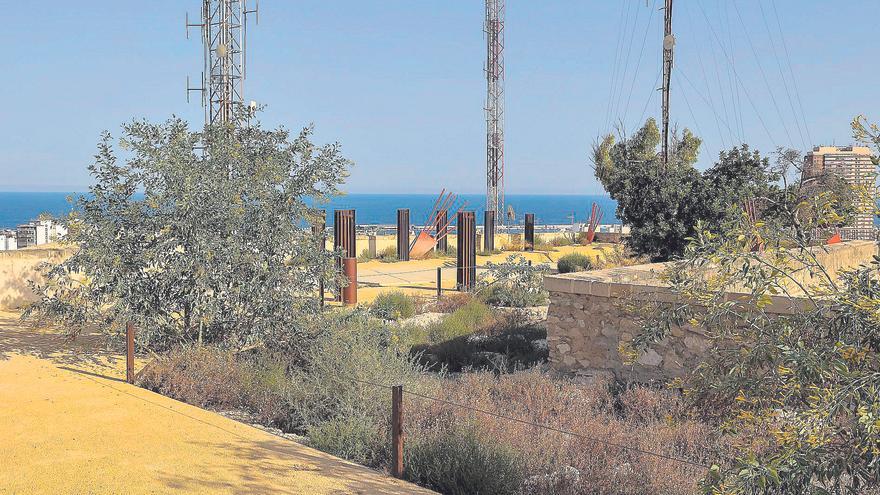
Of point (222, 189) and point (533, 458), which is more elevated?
point (222, 189)

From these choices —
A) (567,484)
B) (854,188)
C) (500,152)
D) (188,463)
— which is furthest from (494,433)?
(500,152)

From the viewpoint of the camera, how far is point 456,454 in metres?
6.37

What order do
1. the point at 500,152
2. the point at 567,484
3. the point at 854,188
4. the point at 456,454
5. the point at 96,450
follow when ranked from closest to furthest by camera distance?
1. the point at 854,188
2. the point at 567,484
3. the point at 456,454
4. the point at 96,450
5. the point at 500,152

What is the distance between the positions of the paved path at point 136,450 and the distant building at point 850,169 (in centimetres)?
377

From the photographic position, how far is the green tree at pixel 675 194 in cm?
1706

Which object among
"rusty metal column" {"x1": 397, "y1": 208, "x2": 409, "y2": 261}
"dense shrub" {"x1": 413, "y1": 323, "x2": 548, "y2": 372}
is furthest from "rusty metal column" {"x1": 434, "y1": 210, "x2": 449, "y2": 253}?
"dense shrub" {"x1": 413, "y1": 323, "x2": 548, "y2": 372}

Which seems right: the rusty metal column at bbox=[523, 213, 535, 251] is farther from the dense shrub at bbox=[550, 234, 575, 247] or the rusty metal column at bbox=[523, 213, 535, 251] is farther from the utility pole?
the utility pole

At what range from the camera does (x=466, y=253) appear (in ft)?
66.0

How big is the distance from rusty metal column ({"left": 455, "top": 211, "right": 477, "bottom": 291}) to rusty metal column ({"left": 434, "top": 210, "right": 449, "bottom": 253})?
8452 millimetres

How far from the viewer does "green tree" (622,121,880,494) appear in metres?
3.18

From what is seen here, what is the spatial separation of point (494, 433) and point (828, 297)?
3410 millimetres

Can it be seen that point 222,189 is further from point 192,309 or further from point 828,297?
point 828,297

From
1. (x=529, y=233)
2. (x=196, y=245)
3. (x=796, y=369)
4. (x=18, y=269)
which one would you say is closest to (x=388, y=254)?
(x=529, y=233)

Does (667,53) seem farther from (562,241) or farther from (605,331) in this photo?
(562,241)
